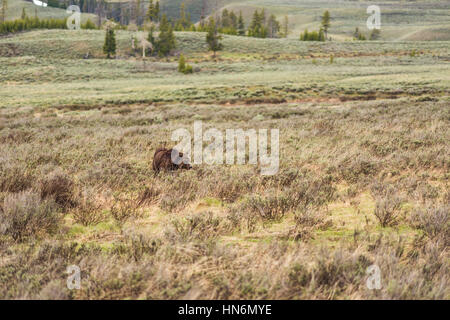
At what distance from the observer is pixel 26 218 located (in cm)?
429

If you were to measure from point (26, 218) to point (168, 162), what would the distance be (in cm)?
310

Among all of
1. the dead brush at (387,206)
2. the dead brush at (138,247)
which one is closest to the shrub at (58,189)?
the dead brush at (138,247)

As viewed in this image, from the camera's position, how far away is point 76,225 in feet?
15.1

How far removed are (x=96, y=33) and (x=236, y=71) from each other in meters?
51.4

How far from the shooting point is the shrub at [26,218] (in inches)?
159

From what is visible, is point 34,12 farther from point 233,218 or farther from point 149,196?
point 233,218

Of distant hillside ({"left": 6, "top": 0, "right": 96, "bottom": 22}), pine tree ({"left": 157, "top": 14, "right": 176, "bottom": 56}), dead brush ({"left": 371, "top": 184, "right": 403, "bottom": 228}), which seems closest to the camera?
dead brush ({"left": 371, "top": 184, "right": 403, "bottom": 228})

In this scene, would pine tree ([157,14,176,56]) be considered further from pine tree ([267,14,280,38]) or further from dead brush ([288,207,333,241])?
dead brush ([288,207,333,241])

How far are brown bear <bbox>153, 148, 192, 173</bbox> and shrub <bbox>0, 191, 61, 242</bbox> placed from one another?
2582mm

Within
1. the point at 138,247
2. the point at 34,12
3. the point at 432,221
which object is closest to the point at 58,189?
the point at 138,247

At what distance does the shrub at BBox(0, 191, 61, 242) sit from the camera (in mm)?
4051

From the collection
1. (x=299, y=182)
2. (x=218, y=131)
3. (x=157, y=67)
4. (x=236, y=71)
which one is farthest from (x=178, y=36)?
(x=299, y=182)

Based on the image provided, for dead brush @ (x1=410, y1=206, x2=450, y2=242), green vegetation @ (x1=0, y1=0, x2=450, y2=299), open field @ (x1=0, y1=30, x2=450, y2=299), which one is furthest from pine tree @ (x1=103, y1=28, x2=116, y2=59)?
dead brush @ (x1=410, y1=206, x2=450, y2=242)
